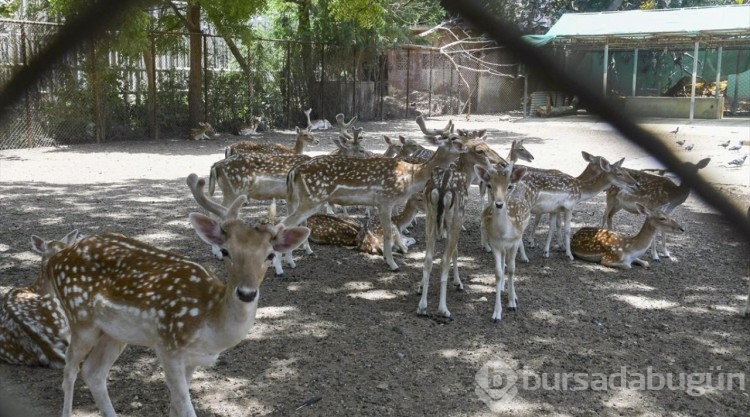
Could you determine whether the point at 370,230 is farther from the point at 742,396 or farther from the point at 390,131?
the point at 390,131

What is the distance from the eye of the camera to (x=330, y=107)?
71.1ft

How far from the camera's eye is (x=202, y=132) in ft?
55.8

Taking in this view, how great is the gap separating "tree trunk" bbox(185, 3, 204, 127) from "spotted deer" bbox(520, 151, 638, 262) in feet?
37.1

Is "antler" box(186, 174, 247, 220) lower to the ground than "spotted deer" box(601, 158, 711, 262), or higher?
higher

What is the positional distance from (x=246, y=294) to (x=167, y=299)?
1.58ft

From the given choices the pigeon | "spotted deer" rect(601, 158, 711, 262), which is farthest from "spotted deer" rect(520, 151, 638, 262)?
the pigeon

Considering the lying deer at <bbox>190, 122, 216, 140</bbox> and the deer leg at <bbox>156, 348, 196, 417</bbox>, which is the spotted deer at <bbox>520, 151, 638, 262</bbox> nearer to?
the deer leg at <bbox>156, 348, 196, 417</bbox>

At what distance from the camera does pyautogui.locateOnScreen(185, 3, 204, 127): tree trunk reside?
651 inches

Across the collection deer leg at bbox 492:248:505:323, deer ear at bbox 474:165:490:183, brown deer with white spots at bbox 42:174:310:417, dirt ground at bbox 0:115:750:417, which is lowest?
dirt ground at bbox 0:115:750:417

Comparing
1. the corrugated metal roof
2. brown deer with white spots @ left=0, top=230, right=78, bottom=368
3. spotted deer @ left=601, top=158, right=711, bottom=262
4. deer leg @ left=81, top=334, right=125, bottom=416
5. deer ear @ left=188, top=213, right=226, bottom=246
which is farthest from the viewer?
spotted deer @ left=601, top=158, right=711, bottom=262

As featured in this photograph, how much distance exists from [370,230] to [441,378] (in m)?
3.13

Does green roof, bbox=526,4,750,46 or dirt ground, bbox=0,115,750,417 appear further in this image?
dirt ground, bbox=0,115,750,417

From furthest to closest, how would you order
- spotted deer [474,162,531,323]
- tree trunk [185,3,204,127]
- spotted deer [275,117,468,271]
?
1. tree trunk [185,3,204,127]
2. spotted deer [275,117,468,271]
3. spotted deer [474,162,531,323]

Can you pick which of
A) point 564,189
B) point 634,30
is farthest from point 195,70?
point 634,30
